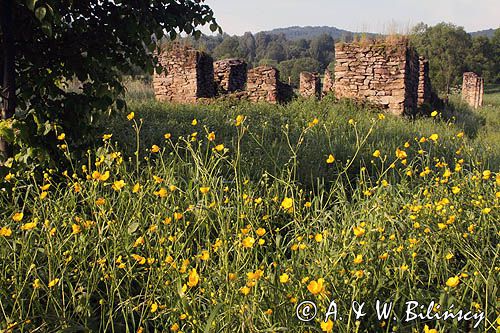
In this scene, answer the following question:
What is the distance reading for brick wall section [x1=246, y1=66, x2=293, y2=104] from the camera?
45.7ft

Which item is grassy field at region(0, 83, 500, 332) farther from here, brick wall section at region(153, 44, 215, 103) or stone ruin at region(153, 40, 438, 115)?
brick wall section at region(153, 44, 215, 103)

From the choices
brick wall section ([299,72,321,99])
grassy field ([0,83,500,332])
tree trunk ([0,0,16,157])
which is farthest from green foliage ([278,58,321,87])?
grassy field ([0,83,500,332])

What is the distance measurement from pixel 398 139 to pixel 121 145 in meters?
4.05

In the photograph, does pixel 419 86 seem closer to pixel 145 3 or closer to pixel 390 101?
pixel 390 101

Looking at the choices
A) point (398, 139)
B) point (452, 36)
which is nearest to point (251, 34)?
point (452, 36)

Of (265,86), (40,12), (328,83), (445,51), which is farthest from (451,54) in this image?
(40,12)

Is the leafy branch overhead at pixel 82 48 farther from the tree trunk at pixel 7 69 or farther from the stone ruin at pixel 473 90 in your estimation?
the stone ruin at pixel 473 90

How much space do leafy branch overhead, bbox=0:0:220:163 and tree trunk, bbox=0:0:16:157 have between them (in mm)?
45

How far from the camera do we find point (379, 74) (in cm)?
1212

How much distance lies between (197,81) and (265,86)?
200 cm

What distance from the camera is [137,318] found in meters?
2.46

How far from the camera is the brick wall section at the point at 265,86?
45.7 feet

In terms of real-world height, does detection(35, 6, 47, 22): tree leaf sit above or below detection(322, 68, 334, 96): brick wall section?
above

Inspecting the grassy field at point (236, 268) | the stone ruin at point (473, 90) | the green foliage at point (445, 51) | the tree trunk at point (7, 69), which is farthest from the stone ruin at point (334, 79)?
the green foliage at point (445, 51)
